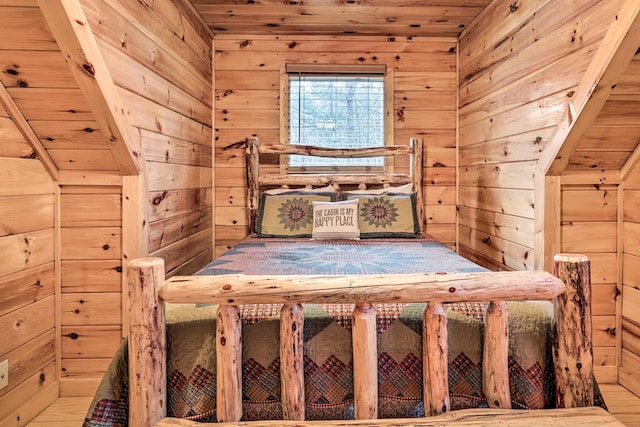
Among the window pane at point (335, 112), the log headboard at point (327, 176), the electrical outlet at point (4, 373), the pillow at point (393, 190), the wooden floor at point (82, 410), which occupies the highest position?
the window pane at point (335, 112)

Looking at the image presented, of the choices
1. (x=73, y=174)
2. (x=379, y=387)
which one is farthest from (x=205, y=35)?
(x=379, y=387)

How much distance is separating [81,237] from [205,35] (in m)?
1.73

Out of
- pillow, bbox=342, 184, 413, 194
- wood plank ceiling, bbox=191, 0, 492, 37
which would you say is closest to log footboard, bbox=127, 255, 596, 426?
A: pillow, bbox=342, 184, 413, 194

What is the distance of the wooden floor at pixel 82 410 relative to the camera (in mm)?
1760

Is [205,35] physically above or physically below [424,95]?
above

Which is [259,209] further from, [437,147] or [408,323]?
[408,323]

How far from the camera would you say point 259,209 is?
9.41 feet

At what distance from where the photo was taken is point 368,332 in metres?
1.10

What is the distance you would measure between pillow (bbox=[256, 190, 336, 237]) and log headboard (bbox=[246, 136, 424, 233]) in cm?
17

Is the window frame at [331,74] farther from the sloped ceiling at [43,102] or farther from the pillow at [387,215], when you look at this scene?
the sloped ceiling at [43,102]

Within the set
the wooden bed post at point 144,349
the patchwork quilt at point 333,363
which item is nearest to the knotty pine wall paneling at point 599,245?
the patchwork quilt at point 333,363

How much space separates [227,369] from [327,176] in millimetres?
2103

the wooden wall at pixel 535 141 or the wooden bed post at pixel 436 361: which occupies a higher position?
the wooden wall at pixel 535 141

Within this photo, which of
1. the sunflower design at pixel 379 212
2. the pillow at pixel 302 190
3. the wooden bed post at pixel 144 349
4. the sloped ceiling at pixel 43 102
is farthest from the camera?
the pillow at pixel 302 190
